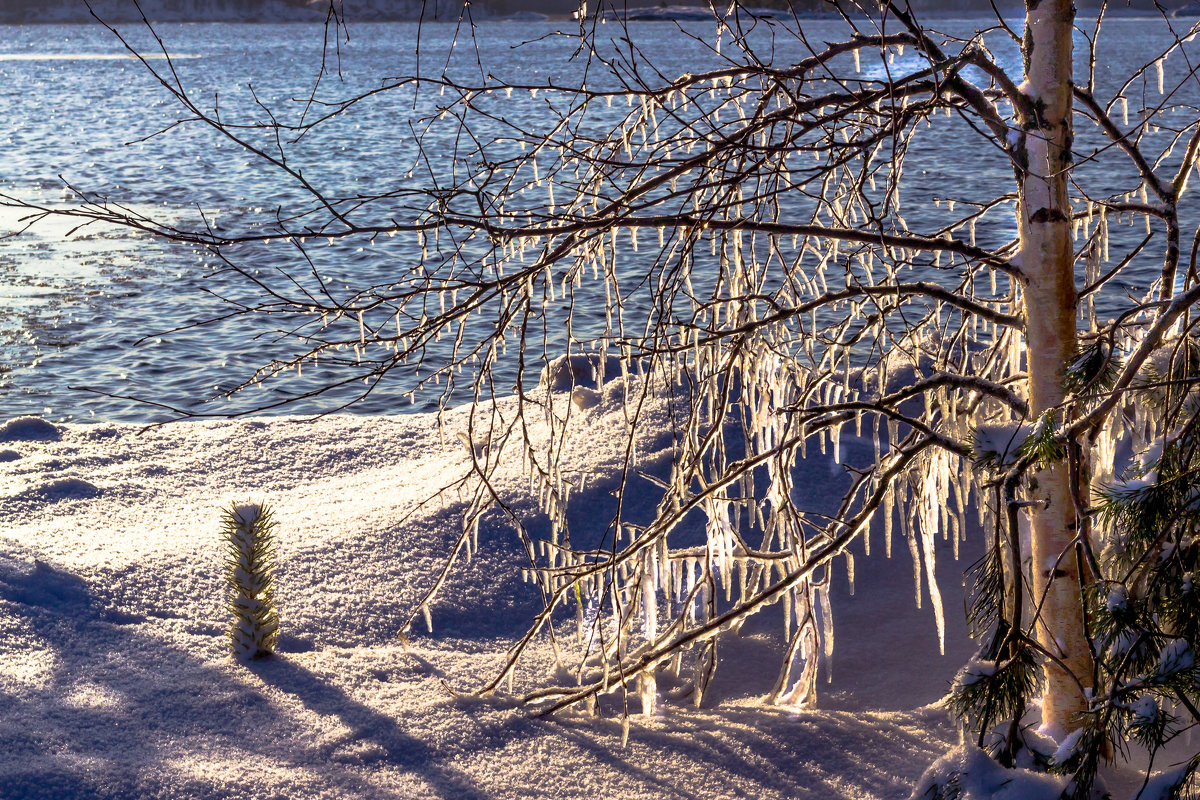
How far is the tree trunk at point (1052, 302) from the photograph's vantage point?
2.91 m

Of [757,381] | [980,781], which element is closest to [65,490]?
[757,381]

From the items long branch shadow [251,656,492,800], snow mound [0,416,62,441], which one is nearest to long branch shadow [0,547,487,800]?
long branch shadow [251,656,492,800]

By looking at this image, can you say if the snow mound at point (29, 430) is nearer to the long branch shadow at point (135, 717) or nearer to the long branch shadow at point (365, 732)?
the long branch shadow at point (135, 717)

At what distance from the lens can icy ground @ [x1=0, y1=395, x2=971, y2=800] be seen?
11.9 feet

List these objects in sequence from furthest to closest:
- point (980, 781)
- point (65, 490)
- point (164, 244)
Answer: point (164, 244) < point (65, 490) < point (980, 781)

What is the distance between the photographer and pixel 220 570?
5629 millimetres

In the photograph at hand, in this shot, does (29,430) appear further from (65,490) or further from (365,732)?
(365,732)

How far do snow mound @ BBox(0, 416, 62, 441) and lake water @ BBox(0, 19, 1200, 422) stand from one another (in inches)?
35.2

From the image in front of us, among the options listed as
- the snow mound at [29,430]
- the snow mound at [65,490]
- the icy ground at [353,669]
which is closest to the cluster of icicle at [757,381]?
the icy ground at [353,669]

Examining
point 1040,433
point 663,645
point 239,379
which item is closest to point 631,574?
point 663,645

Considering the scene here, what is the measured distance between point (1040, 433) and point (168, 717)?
11.2 feet

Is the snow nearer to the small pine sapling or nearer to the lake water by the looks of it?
the lake water

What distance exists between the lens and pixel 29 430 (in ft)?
27.5

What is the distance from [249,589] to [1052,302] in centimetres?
364
